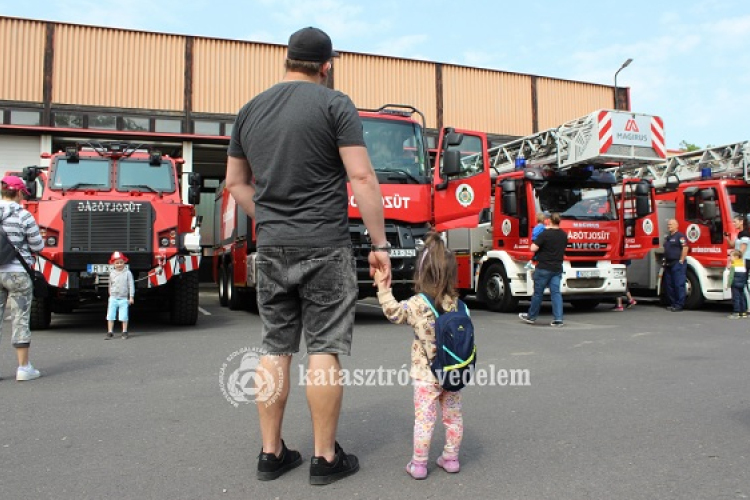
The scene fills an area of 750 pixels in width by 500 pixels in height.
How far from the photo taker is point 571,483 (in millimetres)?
2793

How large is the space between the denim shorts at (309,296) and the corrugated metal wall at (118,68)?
20.4 m

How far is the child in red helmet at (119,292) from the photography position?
7.92m

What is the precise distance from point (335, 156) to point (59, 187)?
746 centimetres

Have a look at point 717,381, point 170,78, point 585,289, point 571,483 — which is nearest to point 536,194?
point 585,289

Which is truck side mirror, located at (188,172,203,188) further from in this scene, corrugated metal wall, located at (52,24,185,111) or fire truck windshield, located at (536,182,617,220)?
corrugated metal wall, located at (52,24,185,111)

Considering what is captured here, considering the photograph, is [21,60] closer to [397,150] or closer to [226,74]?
[226,74]

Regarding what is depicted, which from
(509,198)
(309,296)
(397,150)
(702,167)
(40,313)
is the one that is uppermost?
(702,167)

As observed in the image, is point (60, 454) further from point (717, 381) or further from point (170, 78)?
point (170, 78)

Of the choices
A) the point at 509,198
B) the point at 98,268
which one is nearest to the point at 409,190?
the point at 509,198

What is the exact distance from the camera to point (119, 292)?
7.98m

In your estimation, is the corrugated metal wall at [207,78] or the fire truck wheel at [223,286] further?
the corrugated metal wall at [207,78]

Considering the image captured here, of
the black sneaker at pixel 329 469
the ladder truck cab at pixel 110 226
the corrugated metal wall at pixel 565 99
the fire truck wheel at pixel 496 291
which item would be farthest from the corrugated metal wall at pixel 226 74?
the black sneaker at pixel 329 469

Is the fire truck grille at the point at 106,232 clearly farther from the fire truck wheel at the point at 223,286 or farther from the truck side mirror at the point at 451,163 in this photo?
the fire truck wheel at the point at 223,286

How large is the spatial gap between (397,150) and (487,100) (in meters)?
17.7
